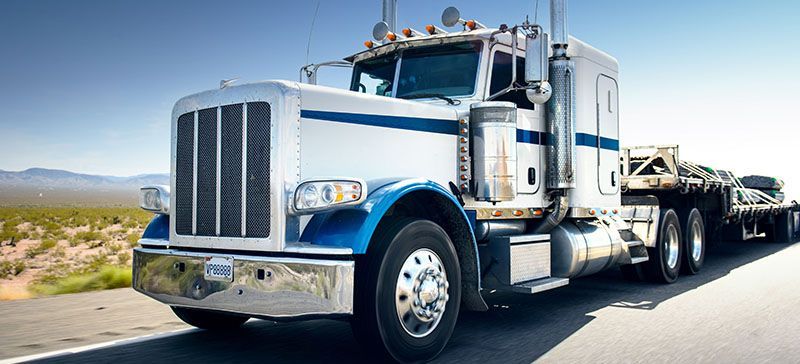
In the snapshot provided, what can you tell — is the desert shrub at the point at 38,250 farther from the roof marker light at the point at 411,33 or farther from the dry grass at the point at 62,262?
the roof marker light at the point at 411,33

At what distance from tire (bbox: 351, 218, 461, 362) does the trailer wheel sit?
6.40 metres

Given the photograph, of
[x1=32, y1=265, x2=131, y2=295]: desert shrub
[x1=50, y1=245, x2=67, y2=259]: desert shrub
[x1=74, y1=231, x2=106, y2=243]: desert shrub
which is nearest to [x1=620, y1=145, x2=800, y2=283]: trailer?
[x1=32, y1=265, x2=131, y2=295]: desert shrub

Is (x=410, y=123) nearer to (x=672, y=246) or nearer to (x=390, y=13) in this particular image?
(x=390, y=13)

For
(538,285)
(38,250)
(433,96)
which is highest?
(433,96)

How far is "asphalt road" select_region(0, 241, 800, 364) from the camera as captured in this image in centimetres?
520

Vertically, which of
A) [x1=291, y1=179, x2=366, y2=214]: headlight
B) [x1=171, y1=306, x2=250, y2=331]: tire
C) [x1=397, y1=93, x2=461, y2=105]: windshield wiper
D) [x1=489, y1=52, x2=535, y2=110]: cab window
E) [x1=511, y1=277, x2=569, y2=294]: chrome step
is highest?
[x1=489, y1=52, x2=535, y2=110]: cab window

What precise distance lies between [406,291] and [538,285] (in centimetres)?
194

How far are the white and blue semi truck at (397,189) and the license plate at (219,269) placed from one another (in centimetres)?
1

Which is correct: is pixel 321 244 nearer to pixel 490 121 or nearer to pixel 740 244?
pixel 490 121

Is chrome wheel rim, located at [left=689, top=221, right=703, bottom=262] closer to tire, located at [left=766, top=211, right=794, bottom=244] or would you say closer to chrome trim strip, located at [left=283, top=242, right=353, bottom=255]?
tire, located at [left=766, top=211, right=794, bottom=244]

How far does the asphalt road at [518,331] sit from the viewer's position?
17.1ft

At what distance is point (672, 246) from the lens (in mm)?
9977

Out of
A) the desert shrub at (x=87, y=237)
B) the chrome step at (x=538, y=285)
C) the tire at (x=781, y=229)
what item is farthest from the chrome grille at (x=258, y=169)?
the desert shrub at (x=87, y=237)

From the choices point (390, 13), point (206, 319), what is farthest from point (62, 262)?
point (206, 319)
